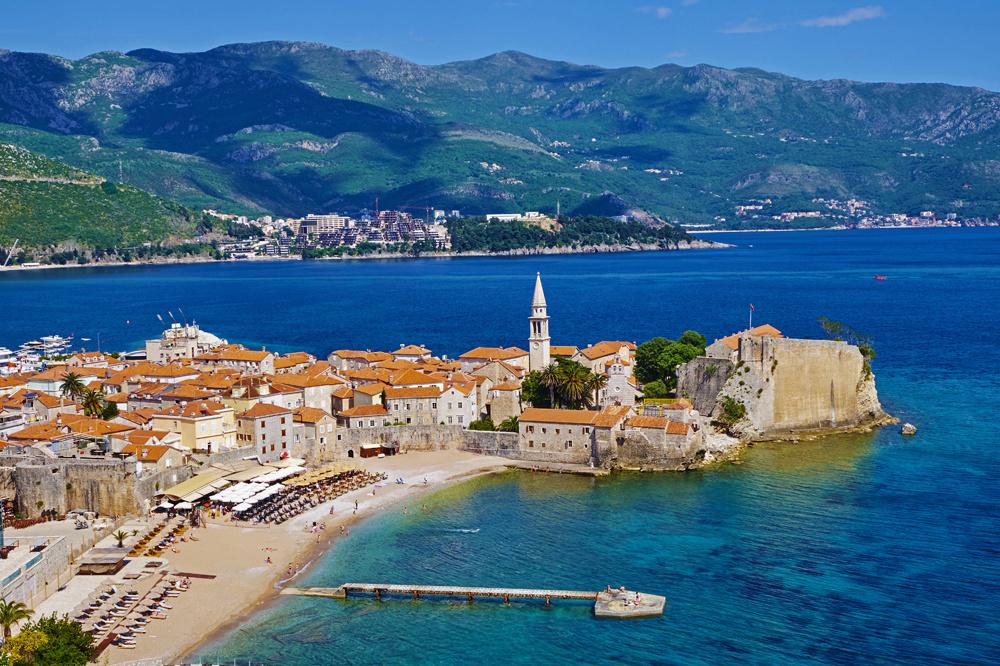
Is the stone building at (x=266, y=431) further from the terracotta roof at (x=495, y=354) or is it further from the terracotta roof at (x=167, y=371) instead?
the terracotta roof at (x=495, y=354)

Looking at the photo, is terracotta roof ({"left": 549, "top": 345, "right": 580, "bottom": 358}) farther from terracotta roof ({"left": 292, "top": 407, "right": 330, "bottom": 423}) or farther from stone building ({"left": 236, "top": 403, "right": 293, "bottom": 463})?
stone building ({"left": 236, "top": 403, "right": 293, "bottom": 463})

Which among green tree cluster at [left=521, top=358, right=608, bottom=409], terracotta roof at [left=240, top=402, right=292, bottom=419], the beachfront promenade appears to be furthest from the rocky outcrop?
the beachfront promenade

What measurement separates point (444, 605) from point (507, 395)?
21.6m

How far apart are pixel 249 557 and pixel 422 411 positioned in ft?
55.8

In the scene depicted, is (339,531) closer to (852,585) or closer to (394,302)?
(852,585)

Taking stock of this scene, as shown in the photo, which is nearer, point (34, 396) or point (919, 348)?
point (34, 396)

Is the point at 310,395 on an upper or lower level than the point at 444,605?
upper

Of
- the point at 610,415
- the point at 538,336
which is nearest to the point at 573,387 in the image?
the point at 610,415

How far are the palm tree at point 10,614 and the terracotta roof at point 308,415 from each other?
66.9 feet

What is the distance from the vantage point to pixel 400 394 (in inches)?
2111

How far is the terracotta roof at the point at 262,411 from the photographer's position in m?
48.7

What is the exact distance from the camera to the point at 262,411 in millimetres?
49281

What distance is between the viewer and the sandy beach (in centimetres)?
3161

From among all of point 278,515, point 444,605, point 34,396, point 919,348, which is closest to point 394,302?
point 919,348
